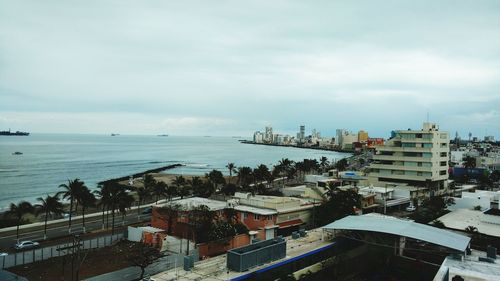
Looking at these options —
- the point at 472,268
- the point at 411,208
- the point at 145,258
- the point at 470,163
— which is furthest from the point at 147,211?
the point at 470,163

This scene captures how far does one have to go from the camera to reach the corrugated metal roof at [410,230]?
81.4ft

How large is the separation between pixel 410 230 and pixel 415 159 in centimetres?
5514

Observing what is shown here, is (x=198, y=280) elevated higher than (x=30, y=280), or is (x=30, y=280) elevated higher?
(x=198, y=280)

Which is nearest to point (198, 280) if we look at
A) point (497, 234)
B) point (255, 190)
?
point (497, 234)

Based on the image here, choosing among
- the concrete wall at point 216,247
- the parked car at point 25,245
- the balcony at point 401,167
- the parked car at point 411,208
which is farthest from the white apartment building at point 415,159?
the parked car at point 25,245

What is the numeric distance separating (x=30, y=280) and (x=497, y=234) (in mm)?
35446

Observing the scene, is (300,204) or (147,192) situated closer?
(300,204)

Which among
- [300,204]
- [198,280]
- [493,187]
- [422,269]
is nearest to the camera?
[198,280]

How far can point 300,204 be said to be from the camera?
46250 millimetres

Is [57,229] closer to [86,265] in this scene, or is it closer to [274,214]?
[86,265]

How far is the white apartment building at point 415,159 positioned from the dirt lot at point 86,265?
56207mm

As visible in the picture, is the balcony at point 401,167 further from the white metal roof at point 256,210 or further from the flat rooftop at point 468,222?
the white metal roof at point 256,210

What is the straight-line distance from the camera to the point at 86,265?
32.2 metres

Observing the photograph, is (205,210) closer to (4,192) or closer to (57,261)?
(57,261)
